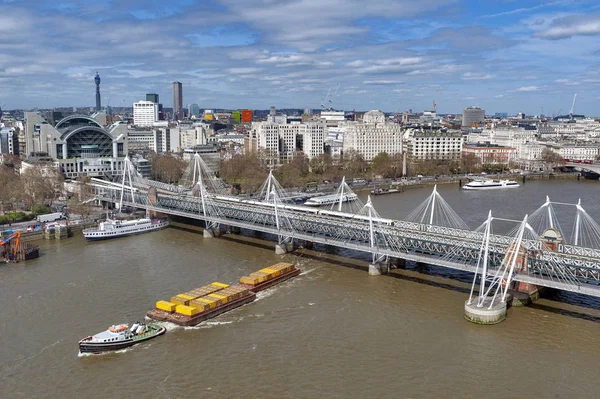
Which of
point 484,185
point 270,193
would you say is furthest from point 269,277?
point 484,185

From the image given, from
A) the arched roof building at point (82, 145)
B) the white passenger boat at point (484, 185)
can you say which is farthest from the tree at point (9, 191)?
the white passenger boat at point (484, 185)

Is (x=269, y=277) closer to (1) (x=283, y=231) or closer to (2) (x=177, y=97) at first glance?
(1) (x=283, y=231)

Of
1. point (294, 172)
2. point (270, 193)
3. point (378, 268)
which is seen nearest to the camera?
point (378, 268)

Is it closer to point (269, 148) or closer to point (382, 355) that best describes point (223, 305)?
point (382, 355)

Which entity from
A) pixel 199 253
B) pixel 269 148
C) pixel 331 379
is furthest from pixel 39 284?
pixel 269 148

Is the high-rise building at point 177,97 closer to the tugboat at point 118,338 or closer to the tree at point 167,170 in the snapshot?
the tree at point 167,170

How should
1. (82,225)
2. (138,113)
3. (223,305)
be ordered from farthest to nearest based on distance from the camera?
(138,113)
(82,225)
(223,305)
